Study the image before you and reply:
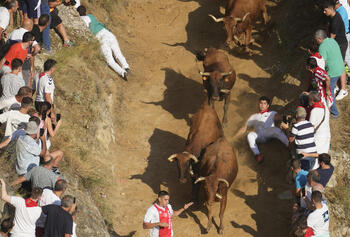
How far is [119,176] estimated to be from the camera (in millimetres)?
16859

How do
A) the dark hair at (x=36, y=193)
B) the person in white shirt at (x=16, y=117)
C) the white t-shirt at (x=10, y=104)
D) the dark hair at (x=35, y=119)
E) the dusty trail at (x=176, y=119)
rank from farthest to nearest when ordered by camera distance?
the dusty trail at (x=176, y=119) < the white t-shirt at (x=10, y=104) < the person in white shirt at (x=16, y=117) < the dark hair at (x=35, y=119) < the dark hair at (x=36, y=193)

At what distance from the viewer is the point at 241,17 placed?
69.9ft

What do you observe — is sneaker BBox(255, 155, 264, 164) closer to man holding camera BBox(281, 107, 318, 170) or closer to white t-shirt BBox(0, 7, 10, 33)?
man holding camera BBox(281, 107, 318, 170)

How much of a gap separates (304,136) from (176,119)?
17.3 ft

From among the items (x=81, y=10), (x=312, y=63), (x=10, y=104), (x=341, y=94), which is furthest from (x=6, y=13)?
(x=341, y=94)

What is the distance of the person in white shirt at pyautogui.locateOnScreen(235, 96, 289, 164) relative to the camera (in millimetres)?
16984

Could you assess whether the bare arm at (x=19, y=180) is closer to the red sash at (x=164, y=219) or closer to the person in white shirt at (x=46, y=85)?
the person in white shirt at (x=46, y=85)

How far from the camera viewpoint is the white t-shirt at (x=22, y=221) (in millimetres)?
11234

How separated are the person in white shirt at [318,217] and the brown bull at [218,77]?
20.5 ft

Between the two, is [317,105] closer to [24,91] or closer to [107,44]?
[24,91]

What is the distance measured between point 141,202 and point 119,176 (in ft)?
3.76

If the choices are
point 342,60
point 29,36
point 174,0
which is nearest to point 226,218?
point 342,60

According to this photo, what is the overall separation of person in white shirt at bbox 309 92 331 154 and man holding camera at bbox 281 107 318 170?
37cm

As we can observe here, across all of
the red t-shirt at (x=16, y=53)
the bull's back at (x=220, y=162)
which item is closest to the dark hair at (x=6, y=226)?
the red t-shirt at (x=16, y=53)
